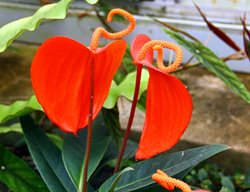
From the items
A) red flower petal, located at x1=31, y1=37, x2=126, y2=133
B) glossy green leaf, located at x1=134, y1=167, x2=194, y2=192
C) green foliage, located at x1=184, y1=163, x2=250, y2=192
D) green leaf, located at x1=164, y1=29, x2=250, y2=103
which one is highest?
red flower petal, located at x1=31, y1=37, x2=126, y2=133

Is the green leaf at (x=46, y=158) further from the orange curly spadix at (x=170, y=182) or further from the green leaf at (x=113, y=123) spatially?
the orange curly spadix at (x=170, y=182)

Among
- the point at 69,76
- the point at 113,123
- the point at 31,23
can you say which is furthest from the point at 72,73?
the point at 113,123

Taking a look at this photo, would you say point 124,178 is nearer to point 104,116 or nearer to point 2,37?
point 104,116

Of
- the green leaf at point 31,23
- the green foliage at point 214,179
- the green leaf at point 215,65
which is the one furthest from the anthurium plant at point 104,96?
the green foliage at point 214,179

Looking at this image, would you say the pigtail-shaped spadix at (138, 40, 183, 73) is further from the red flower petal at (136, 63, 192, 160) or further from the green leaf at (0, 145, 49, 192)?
the green leaf at (0, 145, 49, 192)

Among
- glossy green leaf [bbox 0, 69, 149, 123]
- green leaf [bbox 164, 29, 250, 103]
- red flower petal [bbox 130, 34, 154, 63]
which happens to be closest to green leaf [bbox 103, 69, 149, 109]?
glossy green leaf [bbox 0, 69, 149, 123]

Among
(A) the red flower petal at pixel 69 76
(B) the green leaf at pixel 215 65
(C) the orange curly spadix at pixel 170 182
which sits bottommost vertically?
(B) the green leaf at pixel 215 65
